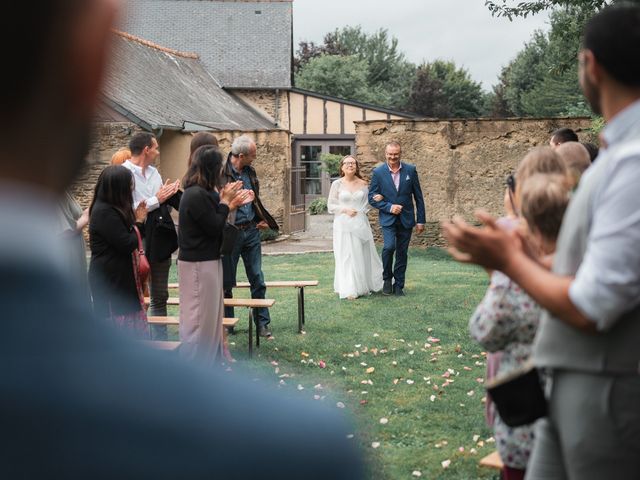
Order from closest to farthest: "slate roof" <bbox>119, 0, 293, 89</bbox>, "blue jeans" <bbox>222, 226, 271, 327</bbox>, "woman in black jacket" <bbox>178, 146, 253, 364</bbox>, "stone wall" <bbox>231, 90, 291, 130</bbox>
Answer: "woman in black jacket" <bbox>178, 146, 253, 364</bbox> < "blue jeans" <bbox>222, 226, 271, 327</bbox> < "stone wall" <bbox>231, 90, 291, 130</bbox> < "slate roof" <bbox>119, 0, 293, 89</bbox>

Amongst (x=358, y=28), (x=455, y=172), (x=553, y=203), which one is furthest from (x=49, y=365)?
(x=358, y=28)

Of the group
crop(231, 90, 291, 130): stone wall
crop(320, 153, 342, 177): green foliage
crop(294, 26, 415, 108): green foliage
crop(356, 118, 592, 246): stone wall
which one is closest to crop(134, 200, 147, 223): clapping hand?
crop(356, 118, 592, 246): stone wall

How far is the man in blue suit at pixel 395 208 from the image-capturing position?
12069 millimetres

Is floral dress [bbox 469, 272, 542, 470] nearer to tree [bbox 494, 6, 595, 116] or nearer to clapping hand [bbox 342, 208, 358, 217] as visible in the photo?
clapping hand [bbox 342, 208, 358, 217]

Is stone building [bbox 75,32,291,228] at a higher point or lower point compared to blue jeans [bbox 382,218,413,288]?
higher

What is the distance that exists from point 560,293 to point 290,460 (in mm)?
1905

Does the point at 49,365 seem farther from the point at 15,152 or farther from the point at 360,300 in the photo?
the point at 360,300

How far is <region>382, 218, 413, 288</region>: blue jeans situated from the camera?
12047mm

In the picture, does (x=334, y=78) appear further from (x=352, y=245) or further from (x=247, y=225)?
(x=247, y=225)

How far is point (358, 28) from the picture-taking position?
86.9 meters

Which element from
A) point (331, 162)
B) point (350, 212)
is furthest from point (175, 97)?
point (350, 212)

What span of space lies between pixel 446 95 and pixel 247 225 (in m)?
60.9

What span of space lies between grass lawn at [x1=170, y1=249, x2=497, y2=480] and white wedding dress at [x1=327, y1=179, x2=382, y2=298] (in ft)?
0.99

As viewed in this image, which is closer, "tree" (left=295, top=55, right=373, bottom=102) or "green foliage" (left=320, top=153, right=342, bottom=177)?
"green foliage" (left=320, top=153, right=342, bottom=177)
